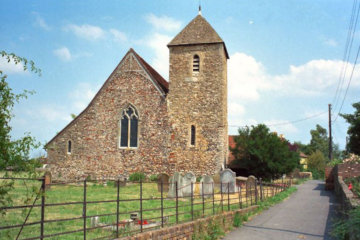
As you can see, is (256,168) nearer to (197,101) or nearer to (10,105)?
(197,101)

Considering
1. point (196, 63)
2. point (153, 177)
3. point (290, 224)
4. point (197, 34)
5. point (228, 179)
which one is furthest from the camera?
point (197, 34)

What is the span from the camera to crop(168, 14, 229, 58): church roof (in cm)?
2803

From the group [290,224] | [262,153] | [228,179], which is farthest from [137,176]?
[290,224]

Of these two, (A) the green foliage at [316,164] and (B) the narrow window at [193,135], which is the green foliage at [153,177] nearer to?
(B) the narrow window at [193,135]

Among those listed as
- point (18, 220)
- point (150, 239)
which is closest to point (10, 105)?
point (150, 239)

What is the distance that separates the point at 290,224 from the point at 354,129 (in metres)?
35.9

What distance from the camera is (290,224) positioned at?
41.7 ft

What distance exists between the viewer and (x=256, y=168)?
93.4 feet

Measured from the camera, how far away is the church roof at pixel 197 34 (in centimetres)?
2803

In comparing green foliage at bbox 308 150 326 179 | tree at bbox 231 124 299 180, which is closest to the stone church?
tree at bbox 231 124 299 180

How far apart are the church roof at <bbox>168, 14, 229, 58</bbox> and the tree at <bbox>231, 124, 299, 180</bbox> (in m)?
7.93

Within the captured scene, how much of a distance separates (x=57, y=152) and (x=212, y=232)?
22.0 m

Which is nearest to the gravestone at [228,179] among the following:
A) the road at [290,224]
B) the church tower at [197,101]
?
the road at [290,224]

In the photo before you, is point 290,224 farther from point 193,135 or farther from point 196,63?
point 196,63
